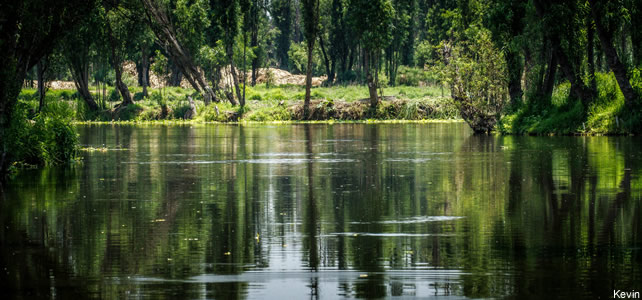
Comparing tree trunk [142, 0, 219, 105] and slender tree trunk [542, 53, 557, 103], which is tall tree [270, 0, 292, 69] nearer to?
tree trunk [142, 0, 219, 105]

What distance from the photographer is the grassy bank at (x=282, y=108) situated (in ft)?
227

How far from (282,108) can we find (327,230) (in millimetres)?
60246

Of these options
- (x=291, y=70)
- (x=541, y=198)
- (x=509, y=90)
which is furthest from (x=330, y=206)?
(x=291, y=70)

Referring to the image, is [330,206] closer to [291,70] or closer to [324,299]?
[324,299]

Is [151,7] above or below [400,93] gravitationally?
above

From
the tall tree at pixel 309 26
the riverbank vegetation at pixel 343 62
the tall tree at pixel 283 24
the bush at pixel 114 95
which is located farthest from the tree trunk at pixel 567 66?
the tall tree at pixel 283 24

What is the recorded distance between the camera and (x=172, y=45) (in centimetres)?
7331

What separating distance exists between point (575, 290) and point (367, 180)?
12.3 meters

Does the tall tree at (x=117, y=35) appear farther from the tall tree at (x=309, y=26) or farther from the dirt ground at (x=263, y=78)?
the dirt ground at (x=263, y=78)

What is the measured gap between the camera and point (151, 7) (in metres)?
68.0

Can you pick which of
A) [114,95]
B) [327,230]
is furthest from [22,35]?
[114,95]

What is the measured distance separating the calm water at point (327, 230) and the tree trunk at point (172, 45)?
1791 inches

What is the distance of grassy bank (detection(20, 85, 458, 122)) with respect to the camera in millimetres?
69062

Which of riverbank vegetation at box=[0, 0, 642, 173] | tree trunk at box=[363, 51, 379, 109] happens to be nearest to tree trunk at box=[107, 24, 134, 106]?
riverbank vegetation at box=[0, 0, 642, 173]
